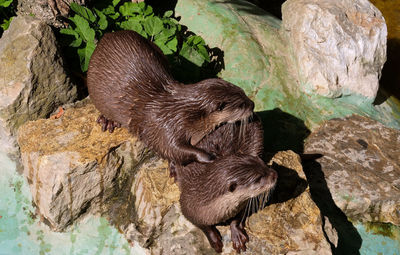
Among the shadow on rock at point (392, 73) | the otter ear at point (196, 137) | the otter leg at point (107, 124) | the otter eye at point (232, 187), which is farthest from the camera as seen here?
the shadow on rock at point (392, 73)

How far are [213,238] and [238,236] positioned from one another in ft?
0.47

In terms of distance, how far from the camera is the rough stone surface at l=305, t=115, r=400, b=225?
3.20m

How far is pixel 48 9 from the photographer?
3.49 m

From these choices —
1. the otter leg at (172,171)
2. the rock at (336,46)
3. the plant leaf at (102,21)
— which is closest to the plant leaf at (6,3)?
the plant leaf at (102,21)

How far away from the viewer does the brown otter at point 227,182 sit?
2.32m

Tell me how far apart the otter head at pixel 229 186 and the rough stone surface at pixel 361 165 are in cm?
110

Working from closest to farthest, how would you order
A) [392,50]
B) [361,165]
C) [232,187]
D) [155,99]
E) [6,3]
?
[232,187]
[155,99]
[361,165]
[6,3]
[392,50]

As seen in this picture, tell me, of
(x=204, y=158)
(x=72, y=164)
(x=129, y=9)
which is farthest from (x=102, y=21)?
(x=204, y=158)

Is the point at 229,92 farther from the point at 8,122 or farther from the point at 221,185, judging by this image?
→ the point at 8,122

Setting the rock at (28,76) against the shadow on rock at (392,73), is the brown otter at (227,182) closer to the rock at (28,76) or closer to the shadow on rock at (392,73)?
the rock at (28,76)

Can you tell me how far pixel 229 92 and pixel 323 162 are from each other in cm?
121

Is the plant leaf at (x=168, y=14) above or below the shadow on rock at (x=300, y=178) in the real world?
above

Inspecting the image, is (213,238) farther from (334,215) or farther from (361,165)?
A: (361,165)

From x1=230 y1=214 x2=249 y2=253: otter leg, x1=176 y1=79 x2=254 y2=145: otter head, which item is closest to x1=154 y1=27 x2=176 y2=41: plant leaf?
x1=176 y1=79 x2=254 y2=145: otter head
